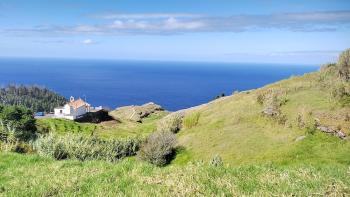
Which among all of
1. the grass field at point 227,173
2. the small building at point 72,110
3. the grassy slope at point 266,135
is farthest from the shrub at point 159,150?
the small building at point 72,110

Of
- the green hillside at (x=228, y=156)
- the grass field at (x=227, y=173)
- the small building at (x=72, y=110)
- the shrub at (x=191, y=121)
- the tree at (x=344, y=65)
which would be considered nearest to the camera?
the grass field at (x=227, y=173)

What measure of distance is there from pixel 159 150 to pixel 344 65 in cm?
2058

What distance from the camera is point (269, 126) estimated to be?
3105 cm

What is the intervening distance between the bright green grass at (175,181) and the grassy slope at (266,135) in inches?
522

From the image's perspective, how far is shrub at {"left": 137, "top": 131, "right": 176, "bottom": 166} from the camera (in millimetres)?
31422

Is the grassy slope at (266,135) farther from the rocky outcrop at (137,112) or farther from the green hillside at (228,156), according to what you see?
the rocky outcrop at (137,112)

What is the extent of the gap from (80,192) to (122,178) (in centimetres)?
117

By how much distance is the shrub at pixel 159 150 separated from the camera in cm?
3142

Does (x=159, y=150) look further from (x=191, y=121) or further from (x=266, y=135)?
(x=191, y=121)

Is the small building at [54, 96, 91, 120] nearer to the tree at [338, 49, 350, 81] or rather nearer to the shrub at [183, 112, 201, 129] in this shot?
the shrub at [183, 112, 201, 129]

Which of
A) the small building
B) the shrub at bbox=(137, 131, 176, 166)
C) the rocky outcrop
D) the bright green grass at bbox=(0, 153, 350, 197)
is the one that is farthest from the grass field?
the small building

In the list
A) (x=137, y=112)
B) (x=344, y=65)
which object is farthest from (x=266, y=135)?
(x=137, y=112)

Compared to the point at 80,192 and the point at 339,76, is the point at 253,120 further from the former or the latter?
the point at 80,192

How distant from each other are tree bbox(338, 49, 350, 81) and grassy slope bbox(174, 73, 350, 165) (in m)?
3.00
